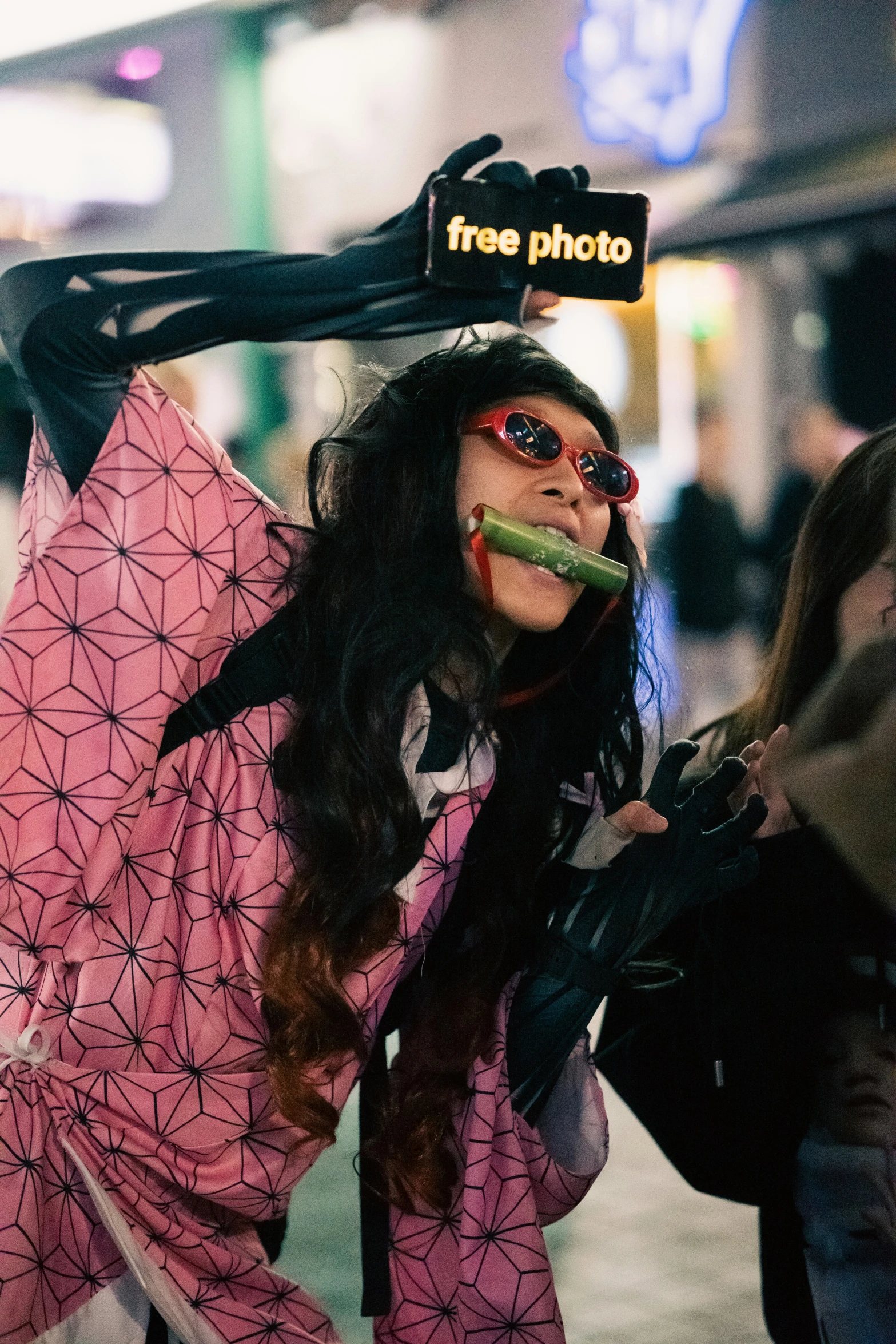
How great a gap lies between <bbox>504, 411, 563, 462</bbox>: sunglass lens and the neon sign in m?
6.20

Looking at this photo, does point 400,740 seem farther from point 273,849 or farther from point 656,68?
point 656,68

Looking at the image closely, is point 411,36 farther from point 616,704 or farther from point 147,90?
point 616,704

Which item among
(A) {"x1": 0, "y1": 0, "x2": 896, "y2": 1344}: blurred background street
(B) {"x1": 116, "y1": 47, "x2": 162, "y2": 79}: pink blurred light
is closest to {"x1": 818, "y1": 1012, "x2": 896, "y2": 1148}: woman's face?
(A) {"x1": 0, "y1": 0, "x2": 896, "y2": 1344}: blurred background street

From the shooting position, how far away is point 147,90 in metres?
9.21

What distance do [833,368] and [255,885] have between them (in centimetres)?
698

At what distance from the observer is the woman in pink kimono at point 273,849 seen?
56.4 inches

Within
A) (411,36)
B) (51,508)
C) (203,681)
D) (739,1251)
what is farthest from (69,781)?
(411,36)

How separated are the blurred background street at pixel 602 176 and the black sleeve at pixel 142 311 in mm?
3137

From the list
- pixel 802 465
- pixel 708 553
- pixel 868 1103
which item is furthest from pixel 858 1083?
pixel 802 465

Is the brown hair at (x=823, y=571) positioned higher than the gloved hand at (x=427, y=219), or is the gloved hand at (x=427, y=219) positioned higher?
the gloved hand at (x=427, y=219)

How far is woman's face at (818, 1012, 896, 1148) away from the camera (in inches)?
62.1

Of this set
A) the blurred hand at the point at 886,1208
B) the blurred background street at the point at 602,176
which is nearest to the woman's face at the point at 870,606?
the blurred hand at the point at 886,1208

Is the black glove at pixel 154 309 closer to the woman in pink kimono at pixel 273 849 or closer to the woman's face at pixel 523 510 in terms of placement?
the woman in pink kimono at pixel 273 849

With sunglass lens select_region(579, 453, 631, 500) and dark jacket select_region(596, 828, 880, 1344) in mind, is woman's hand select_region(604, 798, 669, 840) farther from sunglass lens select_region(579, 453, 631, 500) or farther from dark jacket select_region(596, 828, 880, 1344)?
sunglass lens select_region(579, 453, 631, 500)
